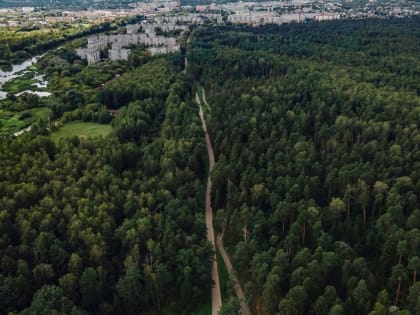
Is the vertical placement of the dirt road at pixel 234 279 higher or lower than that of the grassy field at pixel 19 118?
lower

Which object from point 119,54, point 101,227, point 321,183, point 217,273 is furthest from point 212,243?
point 119,54

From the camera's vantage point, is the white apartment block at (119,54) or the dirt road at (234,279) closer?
the dirt road at (234,279)

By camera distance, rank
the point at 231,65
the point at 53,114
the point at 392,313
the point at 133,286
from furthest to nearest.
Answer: the point at 231,65 < the point at 53,114 < the point at 133,286 < the point at 392,313

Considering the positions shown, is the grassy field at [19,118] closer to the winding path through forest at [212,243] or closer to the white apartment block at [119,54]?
the winding path through forest at [212,243]

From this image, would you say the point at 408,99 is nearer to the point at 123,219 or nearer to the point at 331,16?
the point at 123,219

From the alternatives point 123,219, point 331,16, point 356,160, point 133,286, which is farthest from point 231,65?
point 331,16

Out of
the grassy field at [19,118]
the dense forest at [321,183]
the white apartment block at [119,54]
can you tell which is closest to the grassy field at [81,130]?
the grassy field at [19,118]
